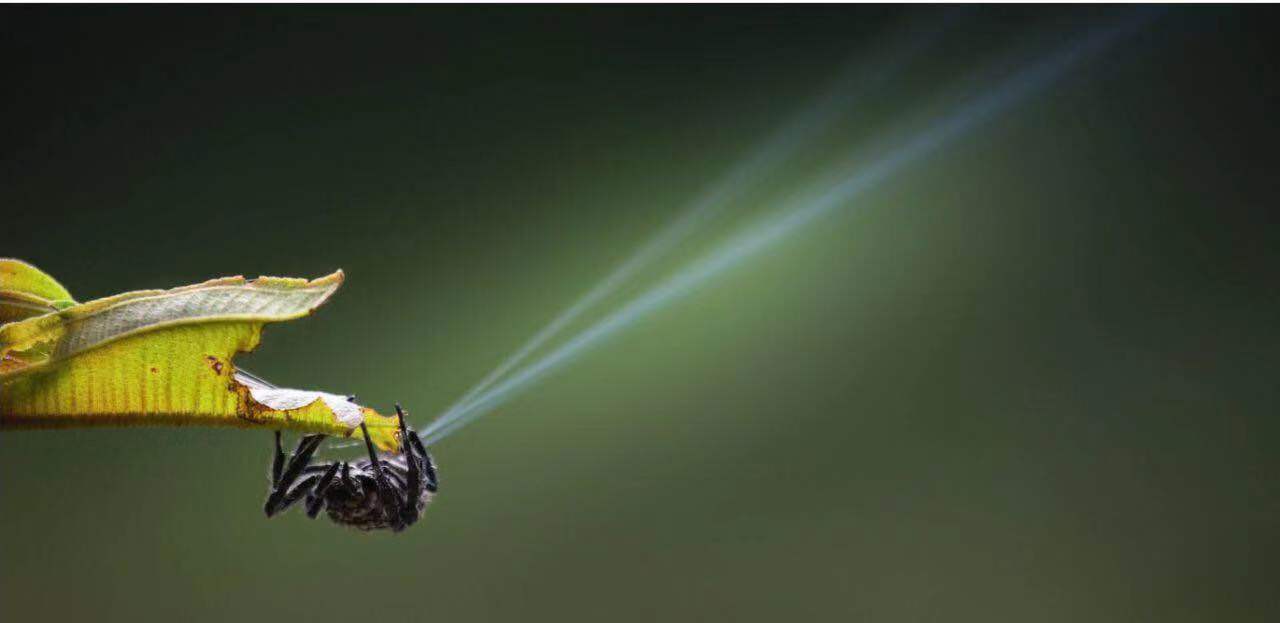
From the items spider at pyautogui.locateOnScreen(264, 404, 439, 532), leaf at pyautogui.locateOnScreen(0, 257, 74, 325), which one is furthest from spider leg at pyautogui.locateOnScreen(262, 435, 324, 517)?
leaf at pyautogui.locateOnScreen(0, 257, 74, 325)

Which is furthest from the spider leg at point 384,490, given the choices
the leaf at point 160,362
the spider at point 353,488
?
the leaf at point 160,362

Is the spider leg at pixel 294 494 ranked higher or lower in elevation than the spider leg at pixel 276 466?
lower

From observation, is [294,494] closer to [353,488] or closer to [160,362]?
[353,488]

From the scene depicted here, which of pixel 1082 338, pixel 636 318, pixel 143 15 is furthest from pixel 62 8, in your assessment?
pixel 1082 338

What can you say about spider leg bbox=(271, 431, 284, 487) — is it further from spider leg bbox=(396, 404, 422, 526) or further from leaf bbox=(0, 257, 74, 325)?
leaf bbox=(0, 257, 74, 325)

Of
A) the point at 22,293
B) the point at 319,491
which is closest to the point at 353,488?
the point at 319,491

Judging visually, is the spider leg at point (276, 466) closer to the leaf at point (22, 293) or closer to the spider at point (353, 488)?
the spider at point (353, 488)

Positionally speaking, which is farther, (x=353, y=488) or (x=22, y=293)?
(x=353, y=488)
